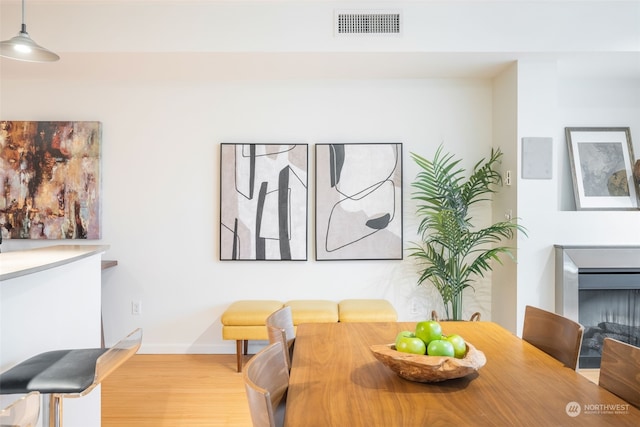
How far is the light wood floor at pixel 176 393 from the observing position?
2.57 meters

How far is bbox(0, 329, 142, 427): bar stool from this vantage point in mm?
1439

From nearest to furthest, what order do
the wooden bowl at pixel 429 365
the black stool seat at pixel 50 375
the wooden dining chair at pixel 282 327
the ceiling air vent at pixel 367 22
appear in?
1. the wooden bowl at pixel 429 365
2. the black stool seat at pixel 50 375
3. the wooden dining chair at pixel 282 327
4. the ceiling air vent at pixel 367 22

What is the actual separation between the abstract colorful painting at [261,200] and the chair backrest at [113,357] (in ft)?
6.48

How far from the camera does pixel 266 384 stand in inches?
47.8

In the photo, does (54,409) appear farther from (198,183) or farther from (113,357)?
(198,183)

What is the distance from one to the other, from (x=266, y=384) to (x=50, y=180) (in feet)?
11.3

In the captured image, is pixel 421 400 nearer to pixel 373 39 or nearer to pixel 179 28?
pixel 373 39

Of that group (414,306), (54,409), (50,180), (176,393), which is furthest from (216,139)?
(54,409)

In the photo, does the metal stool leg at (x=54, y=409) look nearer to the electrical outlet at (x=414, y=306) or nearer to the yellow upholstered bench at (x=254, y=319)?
the yellow upholstered bench at (x=254, y=319)

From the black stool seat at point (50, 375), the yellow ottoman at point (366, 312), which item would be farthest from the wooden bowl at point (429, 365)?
the yellow ottoman at point (366, 312)

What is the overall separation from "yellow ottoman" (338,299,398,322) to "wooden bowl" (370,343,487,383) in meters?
2.05

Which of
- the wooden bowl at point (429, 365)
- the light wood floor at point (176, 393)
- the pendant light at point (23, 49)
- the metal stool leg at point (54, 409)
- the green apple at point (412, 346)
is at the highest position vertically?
the pendant light at point (23, 49)

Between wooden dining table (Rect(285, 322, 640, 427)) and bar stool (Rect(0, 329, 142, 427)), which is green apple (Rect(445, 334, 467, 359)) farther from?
bar stool (Rect(0, 329, 142, 427))

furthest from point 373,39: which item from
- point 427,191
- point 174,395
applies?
point 174,395
